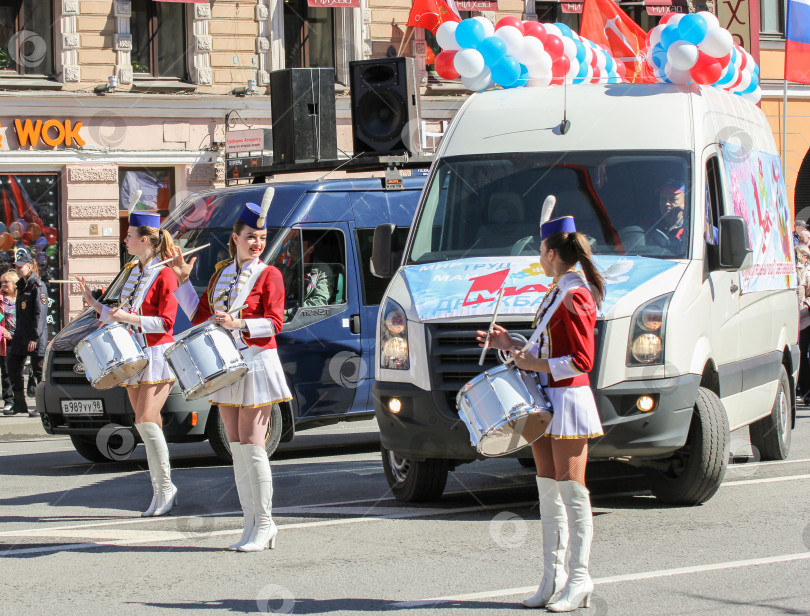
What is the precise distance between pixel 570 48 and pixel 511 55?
→ 29.0 inches

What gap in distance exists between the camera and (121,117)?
2356 cm

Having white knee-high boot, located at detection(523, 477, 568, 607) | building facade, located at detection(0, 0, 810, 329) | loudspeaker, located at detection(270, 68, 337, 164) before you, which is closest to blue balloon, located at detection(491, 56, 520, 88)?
loudspeaker, located at detection(270, 68, 337, 164)

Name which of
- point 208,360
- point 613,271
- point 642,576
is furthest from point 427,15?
point 642,576

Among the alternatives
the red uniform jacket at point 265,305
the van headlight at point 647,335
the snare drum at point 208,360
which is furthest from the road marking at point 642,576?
the red uniform jacket at point 265,305

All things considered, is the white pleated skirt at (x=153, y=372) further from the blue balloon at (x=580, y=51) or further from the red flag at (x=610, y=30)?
the red flag at (x=610, y=30)

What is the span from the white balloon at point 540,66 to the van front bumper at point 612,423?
330cm

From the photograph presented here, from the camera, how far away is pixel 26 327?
16.1m

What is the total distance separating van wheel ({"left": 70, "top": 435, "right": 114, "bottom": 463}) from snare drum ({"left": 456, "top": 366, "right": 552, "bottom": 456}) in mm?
6376

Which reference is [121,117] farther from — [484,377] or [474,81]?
[484,377]

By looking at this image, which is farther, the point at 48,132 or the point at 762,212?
the point at 48,132

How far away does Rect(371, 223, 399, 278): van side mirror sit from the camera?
A: 912cm

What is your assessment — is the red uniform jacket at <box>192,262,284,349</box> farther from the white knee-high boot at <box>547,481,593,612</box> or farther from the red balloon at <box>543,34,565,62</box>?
the red balloon at <box>543,34,565,62</box>

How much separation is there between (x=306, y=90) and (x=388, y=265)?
602 cm

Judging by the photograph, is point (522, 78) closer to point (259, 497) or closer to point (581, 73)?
point (581, 73)
